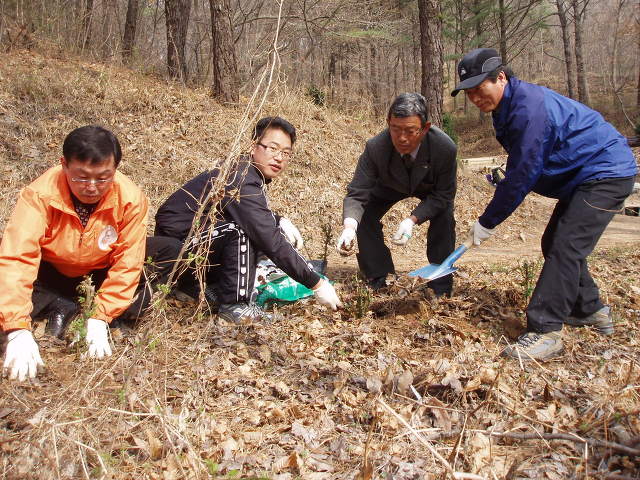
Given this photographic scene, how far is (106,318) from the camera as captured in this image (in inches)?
115

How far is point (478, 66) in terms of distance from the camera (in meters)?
3.13

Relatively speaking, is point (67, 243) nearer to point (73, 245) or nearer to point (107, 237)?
point (73, 245)

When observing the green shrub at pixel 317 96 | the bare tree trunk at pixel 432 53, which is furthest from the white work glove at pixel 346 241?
the green shrub at pixel 317 96

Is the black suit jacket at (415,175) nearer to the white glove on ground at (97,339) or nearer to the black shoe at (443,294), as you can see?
the black shoe at (443,294)

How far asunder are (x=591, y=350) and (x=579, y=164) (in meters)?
1.17

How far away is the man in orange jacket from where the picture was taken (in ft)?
8.60

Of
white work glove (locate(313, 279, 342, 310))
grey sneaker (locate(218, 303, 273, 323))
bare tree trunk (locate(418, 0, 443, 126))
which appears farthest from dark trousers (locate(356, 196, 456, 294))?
bare tree trunk (locate(418, 0, 443, 126))

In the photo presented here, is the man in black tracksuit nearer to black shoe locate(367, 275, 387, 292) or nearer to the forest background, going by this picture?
the forest background

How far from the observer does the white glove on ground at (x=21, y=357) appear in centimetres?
252

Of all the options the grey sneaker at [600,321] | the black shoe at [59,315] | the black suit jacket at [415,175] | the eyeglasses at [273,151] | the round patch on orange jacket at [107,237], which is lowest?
the grey sneaker at [600,321]

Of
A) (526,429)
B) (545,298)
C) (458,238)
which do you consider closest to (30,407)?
(526,429)

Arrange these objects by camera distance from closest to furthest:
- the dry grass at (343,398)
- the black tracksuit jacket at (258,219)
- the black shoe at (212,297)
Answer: the dry grass at (343,398) < the black tracksuit jacket at (258,219) < the black shoe at (212,297)

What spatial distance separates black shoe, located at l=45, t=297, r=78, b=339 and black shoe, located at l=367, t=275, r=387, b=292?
2294 millimetres

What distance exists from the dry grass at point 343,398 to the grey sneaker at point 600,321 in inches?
2.8
